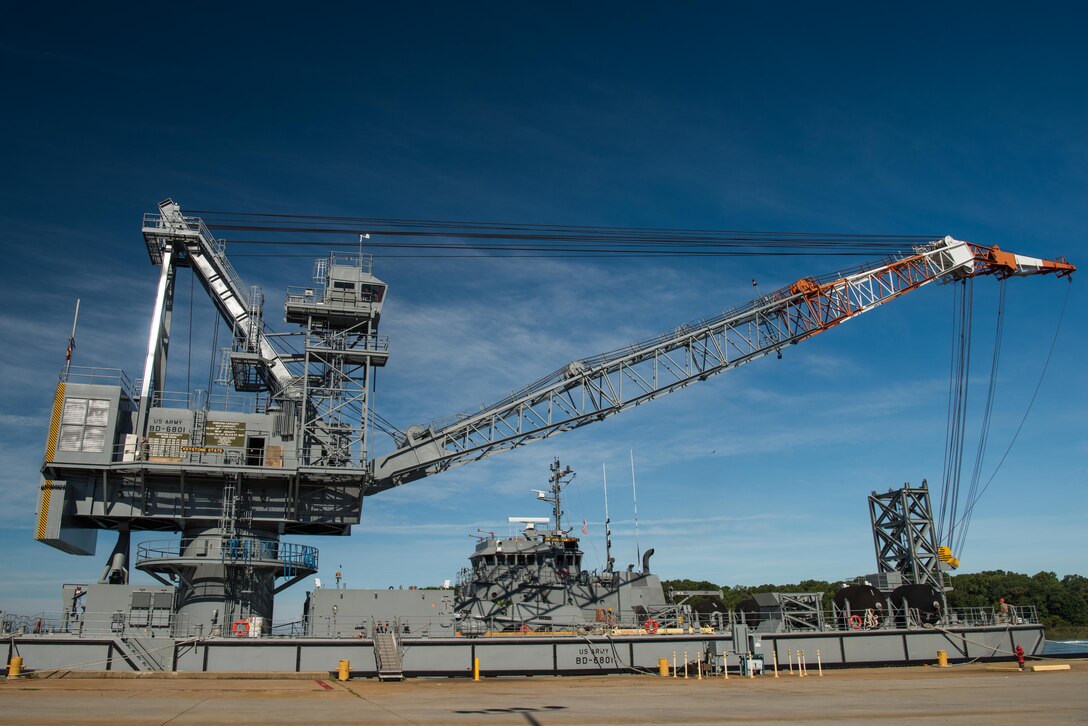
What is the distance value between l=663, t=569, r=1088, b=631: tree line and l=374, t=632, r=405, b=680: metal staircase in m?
69.1

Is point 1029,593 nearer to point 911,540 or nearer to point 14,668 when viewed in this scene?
point 911,540

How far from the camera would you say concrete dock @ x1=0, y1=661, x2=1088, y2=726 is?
15070 millimetres

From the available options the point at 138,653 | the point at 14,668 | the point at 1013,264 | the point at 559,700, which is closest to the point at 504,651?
the point at 559,700

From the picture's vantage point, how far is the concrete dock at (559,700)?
15070mm

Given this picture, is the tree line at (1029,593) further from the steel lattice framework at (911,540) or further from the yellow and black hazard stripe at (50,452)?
the yellow and black hazard stripe at (50,452)

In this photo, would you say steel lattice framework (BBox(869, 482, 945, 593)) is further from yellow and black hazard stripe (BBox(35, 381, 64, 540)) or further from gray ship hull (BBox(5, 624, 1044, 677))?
yellow and black hazard stripe (BBox(35, 381, 64, 540))

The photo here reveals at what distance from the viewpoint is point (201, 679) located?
2511 cm

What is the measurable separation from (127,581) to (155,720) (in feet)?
58.7

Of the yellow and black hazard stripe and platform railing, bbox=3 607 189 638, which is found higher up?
the yellow and black hazard stripe

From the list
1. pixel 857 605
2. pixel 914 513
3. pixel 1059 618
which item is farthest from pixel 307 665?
pixel 1059 618

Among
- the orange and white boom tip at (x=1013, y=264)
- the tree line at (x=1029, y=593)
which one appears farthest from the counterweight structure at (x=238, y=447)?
the tree line at (x=1029, y=593)

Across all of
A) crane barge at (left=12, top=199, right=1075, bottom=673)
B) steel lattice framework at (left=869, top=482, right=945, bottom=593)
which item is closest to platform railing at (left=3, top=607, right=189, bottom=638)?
crane barge at (left=12, top=199, right=1075, bottom=673)

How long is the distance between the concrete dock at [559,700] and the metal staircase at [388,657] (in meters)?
0.63

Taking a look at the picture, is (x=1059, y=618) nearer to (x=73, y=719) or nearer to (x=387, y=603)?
(x=387, y=603)
